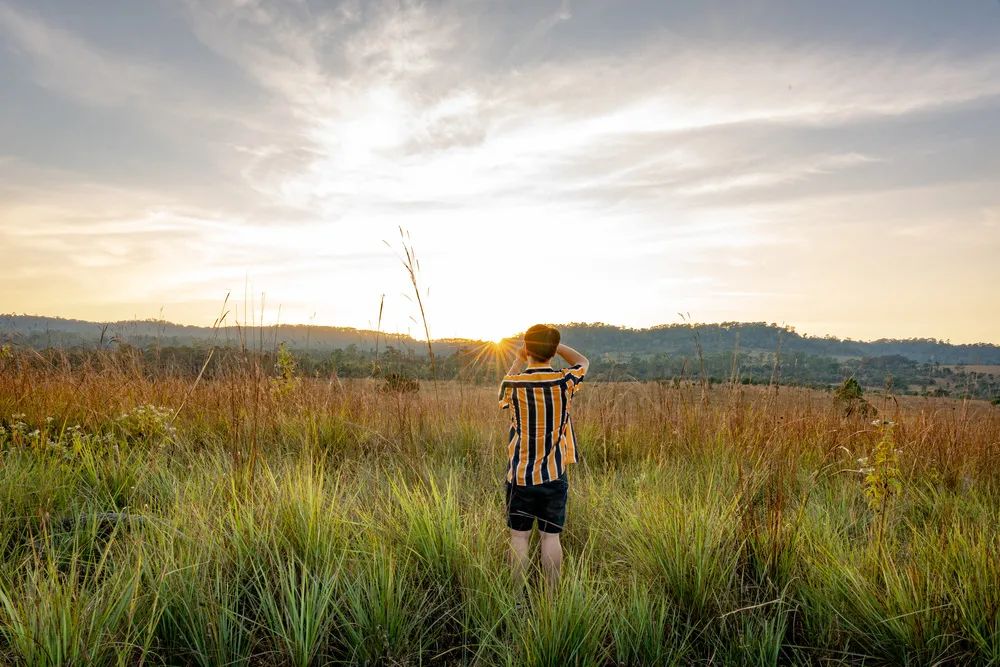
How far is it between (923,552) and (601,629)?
2.08 m

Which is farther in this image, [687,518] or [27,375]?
[27,375]

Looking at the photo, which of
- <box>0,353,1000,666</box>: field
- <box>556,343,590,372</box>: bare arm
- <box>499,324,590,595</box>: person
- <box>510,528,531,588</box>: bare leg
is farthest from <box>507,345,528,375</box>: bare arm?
<box>510,528,531,588</box>: bare leg

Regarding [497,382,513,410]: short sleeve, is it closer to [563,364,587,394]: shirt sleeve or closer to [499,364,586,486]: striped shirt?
[499,364,586,486]: striped shirt

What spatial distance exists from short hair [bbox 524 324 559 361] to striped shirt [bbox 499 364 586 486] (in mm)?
90

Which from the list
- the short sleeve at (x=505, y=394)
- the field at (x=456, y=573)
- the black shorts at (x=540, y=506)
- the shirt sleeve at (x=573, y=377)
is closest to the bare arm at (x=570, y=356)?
the shirt sleeve at (x=573, y=377)

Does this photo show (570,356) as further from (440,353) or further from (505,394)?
(440,353)

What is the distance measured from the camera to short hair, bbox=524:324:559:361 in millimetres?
3564

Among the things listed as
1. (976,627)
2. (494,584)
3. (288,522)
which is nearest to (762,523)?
(976,627)

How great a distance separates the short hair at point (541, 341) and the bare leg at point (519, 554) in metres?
1.08

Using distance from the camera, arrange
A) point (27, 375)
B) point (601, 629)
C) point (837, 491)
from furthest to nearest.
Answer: point (27, 375)
point (837, 491)
point (601, 629)

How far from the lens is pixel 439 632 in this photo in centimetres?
301

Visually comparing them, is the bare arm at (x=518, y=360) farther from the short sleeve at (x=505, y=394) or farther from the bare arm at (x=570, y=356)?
the bare arm at (x=570, y=356)

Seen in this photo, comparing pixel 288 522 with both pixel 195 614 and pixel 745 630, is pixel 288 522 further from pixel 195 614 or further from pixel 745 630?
pixel 745 630

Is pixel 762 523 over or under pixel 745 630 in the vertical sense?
over
